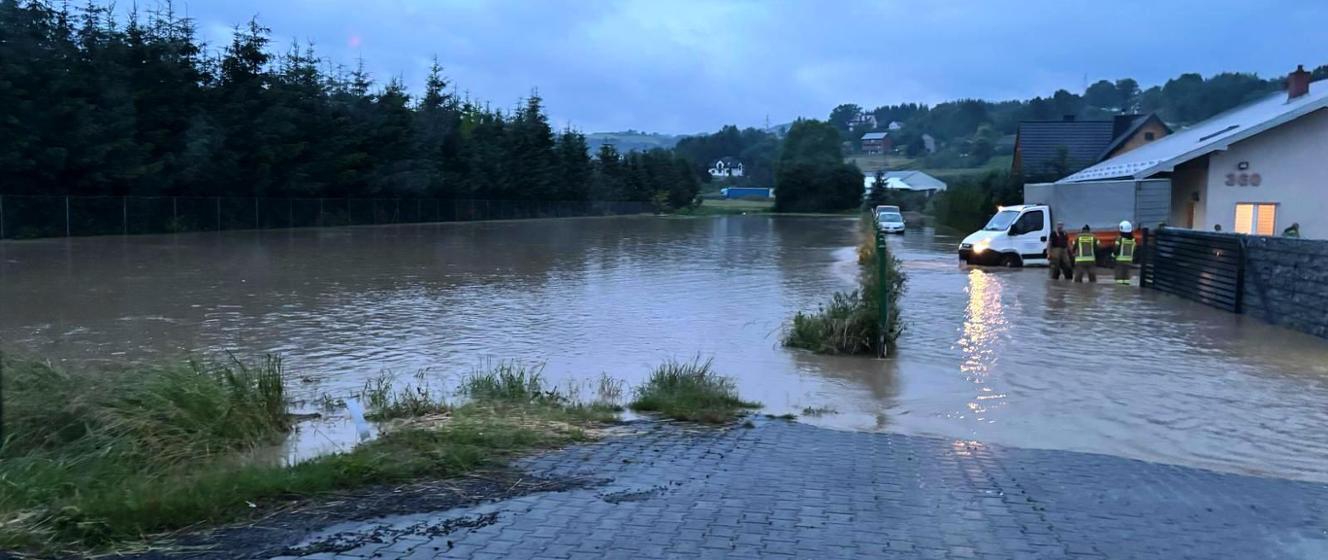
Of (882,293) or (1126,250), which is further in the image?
(1126,250)

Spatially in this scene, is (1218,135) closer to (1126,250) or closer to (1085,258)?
(1126,250)

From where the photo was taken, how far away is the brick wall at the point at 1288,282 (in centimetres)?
1467

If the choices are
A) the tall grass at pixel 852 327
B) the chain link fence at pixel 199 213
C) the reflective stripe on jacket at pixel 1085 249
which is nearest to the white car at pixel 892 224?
the chain link fence at pixel 199 213

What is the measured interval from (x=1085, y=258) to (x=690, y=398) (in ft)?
56.4

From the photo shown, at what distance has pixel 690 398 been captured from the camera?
935 centimetres

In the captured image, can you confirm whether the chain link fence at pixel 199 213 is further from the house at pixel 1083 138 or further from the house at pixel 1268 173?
the house at pixel 1268 173

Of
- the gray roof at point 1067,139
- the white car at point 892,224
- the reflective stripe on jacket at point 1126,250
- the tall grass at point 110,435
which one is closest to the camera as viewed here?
the tall grass at point 110,435

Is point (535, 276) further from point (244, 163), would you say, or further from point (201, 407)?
point (244, 163)

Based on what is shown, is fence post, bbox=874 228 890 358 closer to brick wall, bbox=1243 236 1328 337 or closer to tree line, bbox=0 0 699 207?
brick wall, bbox=1243 236 1328 337

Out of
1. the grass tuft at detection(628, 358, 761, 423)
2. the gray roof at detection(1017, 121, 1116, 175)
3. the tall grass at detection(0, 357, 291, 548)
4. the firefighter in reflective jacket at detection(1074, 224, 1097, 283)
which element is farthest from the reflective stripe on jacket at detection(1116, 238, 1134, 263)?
the gray roof at detection(1017, 121, 1116, 175)

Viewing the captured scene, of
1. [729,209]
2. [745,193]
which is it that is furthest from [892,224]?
[745,193]

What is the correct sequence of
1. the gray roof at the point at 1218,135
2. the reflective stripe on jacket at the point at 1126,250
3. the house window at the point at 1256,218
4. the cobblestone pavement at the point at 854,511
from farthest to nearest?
1. the house window at the point at 1256,218
2. the gray roof at the point at 1218,135
3. the reflective stripe on jacket at the point at 1126,250
4. the cobblestone pavement at the point at 854,511

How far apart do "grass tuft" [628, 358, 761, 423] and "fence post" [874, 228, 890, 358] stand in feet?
9.76

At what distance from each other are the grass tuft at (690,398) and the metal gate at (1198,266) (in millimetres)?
11593
